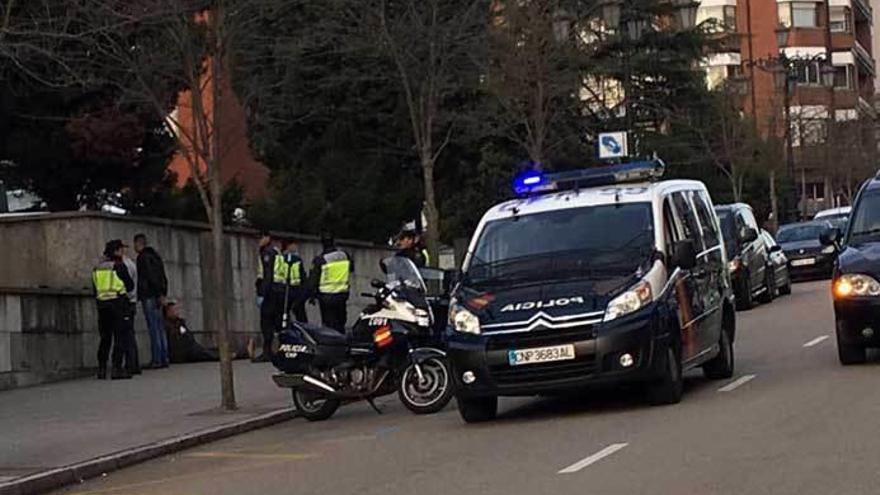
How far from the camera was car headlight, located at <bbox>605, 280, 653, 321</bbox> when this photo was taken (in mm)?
13852

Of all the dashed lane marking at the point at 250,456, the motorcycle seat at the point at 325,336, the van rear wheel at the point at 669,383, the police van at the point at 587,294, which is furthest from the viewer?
the motorcycle seat at the point at 325,336

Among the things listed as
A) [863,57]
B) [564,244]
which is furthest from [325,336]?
[863,57]

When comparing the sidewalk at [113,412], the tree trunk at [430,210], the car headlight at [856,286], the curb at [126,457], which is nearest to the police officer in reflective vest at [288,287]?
the sidewalk at [113,412]

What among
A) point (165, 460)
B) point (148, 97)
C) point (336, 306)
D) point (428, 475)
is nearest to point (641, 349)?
point (428, 475)

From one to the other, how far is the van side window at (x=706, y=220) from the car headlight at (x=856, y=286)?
1528 mm

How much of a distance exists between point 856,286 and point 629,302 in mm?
3247

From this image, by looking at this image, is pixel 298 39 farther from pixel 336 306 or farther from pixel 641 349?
pixel 641 349

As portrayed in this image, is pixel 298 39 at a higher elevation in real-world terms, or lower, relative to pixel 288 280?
higher

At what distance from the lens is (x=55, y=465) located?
13523 mm

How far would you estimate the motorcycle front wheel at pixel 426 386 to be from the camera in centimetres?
1603

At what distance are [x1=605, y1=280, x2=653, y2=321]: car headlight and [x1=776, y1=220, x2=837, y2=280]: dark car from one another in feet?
84.3

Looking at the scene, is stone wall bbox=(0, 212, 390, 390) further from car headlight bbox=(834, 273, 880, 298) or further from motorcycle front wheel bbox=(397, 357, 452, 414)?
car headlight bbox=(834, 273, 880, 298)

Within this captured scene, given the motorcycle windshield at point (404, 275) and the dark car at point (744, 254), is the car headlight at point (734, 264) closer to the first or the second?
the dark car at point (744, 254)

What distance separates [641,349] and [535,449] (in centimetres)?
177
